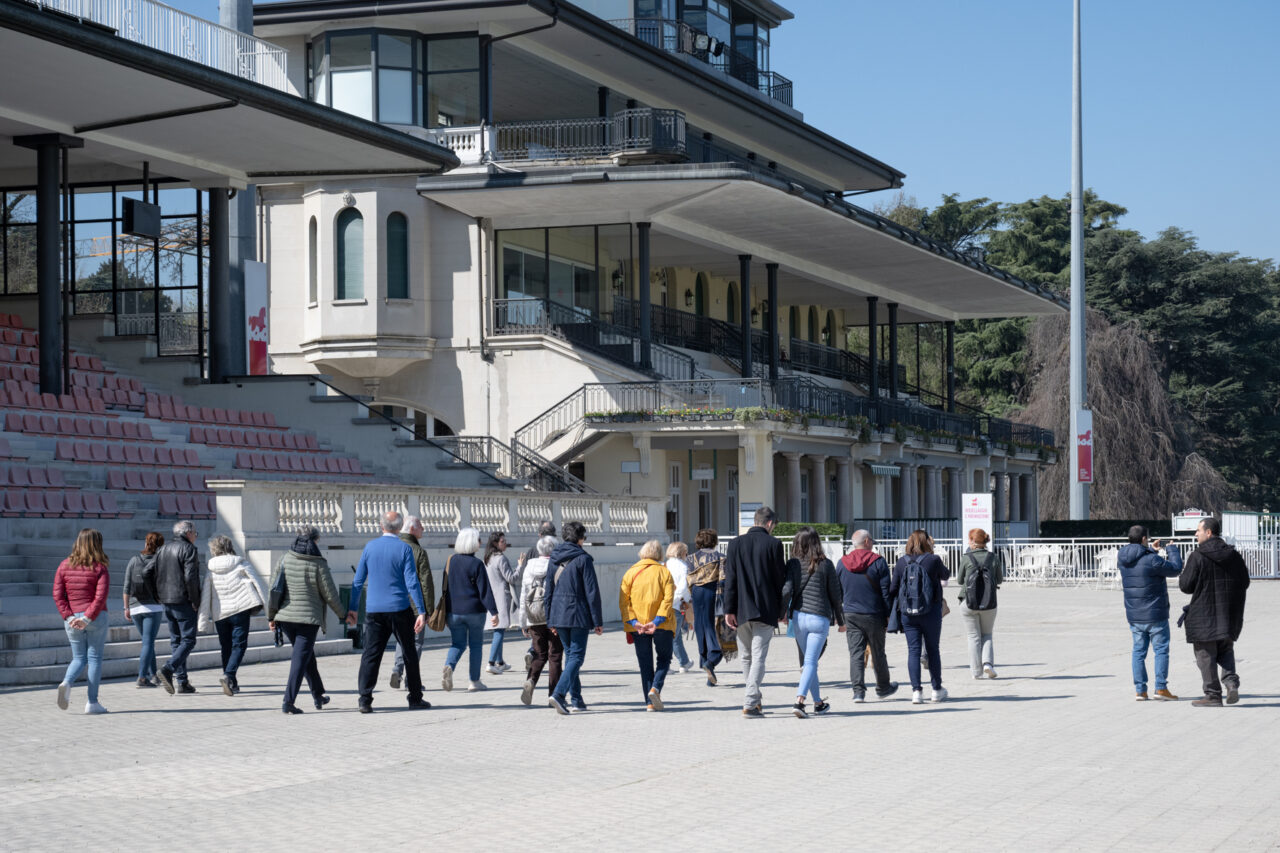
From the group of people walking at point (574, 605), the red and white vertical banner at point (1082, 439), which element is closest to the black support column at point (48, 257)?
the group of people walking at point (574, 605)

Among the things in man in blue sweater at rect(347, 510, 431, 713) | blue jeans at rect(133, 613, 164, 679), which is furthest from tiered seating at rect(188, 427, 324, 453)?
man in blue sweater at rect(347, 510, 431, 713)

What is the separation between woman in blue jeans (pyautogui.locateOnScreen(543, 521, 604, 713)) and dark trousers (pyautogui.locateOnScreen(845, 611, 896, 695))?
2.54 meters

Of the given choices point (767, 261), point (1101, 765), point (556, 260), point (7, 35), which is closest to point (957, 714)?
point (1101, 765)

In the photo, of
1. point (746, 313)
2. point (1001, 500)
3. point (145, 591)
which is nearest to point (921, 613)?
point (145, 591)

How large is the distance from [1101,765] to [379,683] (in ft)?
30.4

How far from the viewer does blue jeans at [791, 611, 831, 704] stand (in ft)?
50.4

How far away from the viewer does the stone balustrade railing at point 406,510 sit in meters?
21.8

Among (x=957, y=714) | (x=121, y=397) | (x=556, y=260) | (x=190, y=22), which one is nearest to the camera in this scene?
(x=957, y=714)

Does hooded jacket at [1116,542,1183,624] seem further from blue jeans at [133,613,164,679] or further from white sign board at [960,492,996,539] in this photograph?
white sign board at [960,492,996,539]

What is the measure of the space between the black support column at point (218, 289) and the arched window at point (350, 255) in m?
7.18

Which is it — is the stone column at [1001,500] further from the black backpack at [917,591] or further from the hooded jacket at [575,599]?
the hooded jacket at [575,599]

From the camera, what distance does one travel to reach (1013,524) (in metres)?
54.1

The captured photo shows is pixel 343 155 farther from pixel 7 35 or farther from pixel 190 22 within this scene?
pixel 7 35

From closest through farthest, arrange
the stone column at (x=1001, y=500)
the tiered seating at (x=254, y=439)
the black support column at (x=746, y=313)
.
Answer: the tiered seating at (x=254, y=439) < the black support column at (x=746, y=313) < the stone column at (x=1001, y=500)
